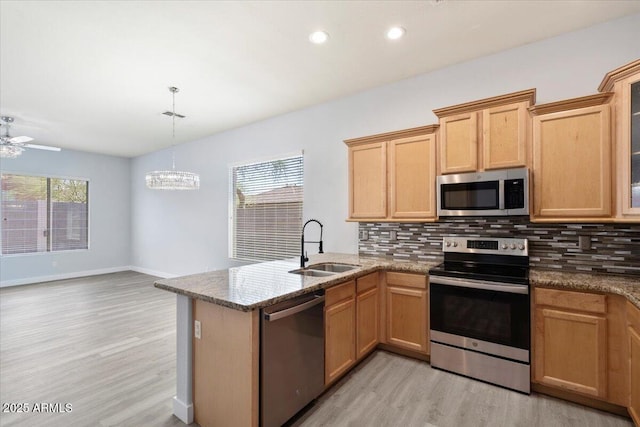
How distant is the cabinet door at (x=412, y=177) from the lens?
2.95 m

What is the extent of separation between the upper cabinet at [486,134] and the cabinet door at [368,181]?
620 mm

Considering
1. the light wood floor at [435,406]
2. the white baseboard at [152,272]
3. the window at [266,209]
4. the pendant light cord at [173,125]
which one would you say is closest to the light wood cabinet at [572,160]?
the light wood floor at [435,406]

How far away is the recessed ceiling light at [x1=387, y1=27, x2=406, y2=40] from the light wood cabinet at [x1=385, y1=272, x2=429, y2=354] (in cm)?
212

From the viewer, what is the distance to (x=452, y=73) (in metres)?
3.17

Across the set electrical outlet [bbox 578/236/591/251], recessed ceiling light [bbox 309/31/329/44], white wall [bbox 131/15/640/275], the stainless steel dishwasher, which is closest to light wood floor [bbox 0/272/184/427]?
the stainless steel dishwasher

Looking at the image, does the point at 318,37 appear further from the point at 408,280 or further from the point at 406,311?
the point at 406,311

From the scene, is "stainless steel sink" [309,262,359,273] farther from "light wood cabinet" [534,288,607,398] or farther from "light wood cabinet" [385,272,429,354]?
"light wood cabinet" [534,288,607,398]

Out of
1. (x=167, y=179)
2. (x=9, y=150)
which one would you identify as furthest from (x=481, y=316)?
(x=9, y=150)

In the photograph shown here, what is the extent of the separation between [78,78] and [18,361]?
9.73 feet

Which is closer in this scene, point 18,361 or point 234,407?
point 234,407

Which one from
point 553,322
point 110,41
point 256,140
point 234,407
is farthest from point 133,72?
point 553,322

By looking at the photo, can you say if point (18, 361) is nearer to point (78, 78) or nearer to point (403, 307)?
point (78, 78)

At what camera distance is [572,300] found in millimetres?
2127

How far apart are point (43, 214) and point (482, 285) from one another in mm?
8511
